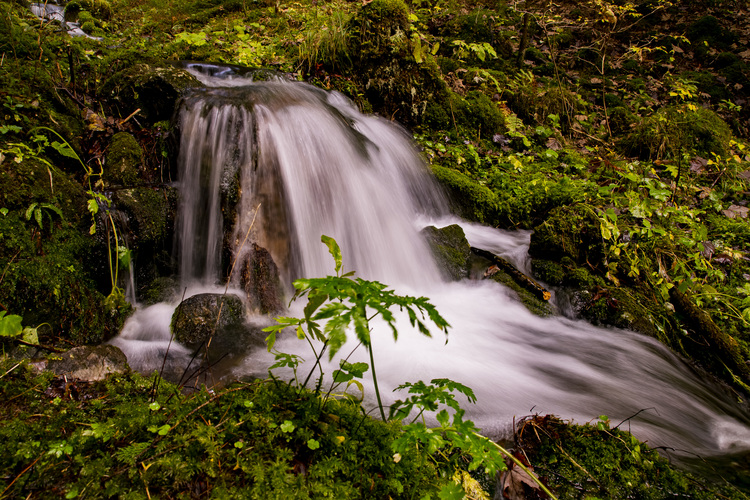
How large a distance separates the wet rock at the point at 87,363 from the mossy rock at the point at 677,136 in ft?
26.3

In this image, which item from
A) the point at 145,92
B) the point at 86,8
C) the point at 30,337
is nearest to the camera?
the point at 30,337

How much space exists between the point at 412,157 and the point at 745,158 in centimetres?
608

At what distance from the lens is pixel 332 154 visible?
5230 millimetres

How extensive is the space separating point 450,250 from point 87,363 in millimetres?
3784

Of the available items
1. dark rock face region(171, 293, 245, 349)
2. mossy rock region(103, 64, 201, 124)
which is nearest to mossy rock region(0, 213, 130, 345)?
dark rock face region(171, 293, 245, 349)

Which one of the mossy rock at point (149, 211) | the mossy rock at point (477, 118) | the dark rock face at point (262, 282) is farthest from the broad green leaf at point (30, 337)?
the mossy rock at point (477, 118)

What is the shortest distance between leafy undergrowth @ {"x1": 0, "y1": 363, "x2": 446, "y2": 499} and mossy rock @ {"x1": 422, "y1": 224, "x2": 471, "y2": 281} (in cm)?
318

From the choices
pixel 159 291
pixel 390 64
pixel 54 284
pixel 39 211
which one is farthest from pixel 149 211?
pixel 390 64

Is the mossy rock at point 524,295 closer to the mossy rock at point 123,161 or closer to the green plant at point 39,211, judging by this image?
the mossy rock at point 123,161

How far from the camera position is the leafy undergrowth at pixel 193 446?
124 cm

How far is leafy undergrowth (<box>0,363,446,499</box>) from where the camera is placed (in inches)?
48.9

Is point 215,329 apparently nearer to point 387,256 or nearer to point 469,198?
point 387,256

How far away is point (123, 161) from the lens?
409 centimetres

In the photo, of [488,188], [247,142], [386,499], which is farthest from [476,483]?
[488,188]
